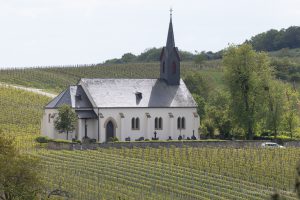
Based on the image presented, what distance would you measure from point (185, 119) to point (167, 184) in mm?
34500

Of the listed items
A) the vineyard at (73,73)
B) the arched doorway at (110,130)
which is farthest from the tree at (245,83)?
the vineyard at (73,73)

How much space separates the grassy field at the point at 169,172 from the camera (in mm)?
45406

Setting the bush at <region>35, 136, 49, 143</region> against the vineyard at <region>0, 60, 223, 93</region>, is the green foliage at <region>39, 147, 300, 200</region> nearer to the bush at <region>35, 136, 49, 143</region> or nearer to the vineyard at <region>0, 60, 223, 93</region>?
the bush at <region>35, 136, 49, 143</region>

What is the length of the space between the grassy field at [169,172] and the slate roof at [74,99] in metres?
5.48

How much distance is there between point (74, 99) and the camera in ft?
256

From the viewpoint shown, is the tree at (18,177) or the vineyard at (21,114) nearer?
the tree at (18,177)

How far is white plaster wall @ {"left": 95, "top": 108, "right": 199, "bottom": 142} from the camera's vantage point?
77.8 m

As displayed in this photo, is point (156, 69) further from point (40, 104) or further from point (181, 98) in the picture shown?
point (181, 98)

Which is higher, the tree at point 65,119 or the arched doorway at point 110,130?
the tree at point 65,119

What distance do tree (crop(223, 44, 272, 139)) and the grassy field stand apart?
1381cm

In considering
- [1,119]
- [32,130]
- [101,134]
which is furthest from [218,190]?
[1,119]

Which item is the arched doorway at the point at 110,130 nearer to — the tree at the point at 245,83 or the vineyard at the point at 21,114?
the vineyard at the point at 21,114

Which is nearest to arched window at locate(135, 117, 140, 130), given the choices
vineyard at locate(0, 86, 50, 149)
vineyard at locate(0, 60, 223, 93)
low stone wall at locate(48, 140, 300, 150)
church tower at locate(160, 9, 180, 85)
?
church tower at locate(160, 9, 180, 85)

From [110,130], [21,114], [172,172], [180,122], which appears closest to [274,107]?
[180,122]
